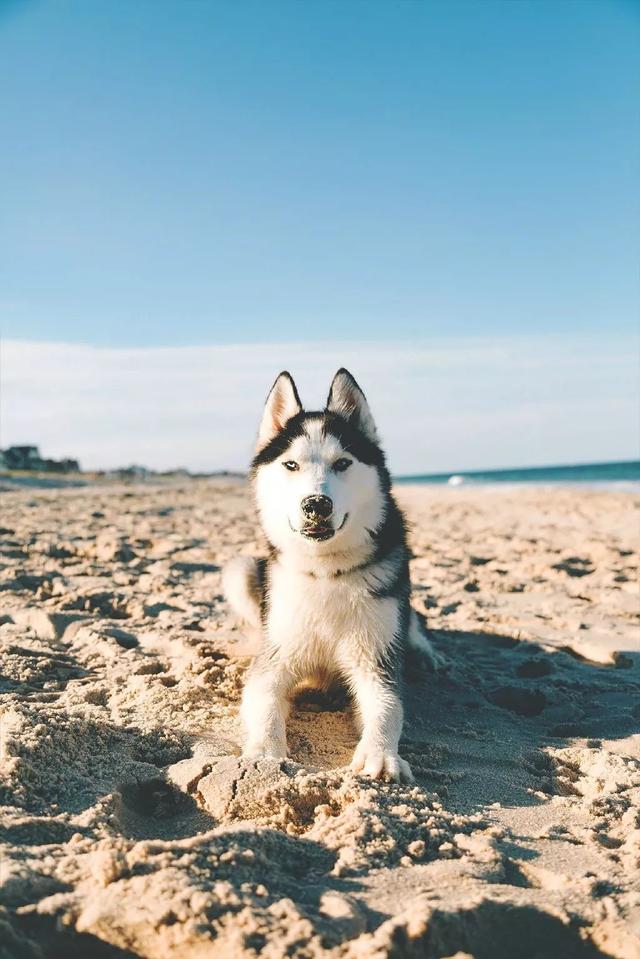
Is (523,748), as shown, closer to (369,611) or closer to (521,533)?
(369,611)

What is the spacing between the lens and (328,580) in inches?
137

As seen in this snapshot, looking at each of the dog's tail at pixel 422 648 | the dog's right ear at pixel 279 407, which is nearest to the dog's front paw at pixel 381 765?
the dog's tail at pixel 422 648

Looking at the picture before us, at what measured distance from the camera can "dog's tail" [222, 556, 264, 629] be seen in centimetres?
455

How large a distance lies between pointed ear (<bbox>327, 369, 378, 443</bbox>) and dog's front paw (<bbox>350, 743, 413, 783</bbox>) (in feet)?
5.60

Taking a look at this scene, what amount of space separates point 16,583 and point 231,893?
484 cm

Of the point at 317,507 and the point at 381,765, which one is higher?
the point at 317,507

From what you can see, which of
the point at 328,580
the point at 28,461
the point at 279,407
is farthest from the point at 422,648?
the point at 28,461

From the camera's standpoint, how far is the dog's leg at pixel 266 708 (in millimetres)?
3078

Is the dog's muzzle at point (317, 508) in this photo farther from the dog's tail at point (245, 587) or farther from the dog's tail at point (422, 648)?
the dog's tail at point (422, 648)

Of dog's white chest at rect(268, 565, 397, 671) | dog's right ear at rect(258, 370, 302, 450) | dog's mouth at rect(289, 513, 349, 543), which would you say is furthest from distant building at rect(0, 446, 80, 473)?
dog's mouth at rect(289, 513, 349, 543)

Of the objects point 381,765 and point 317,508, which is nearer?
point 381,765

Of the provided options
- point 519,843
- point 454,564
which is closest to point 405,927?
point 519,843

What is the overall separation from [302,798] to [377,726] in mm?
682

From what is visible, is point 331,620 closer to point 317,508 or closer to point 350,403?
point 317,508
